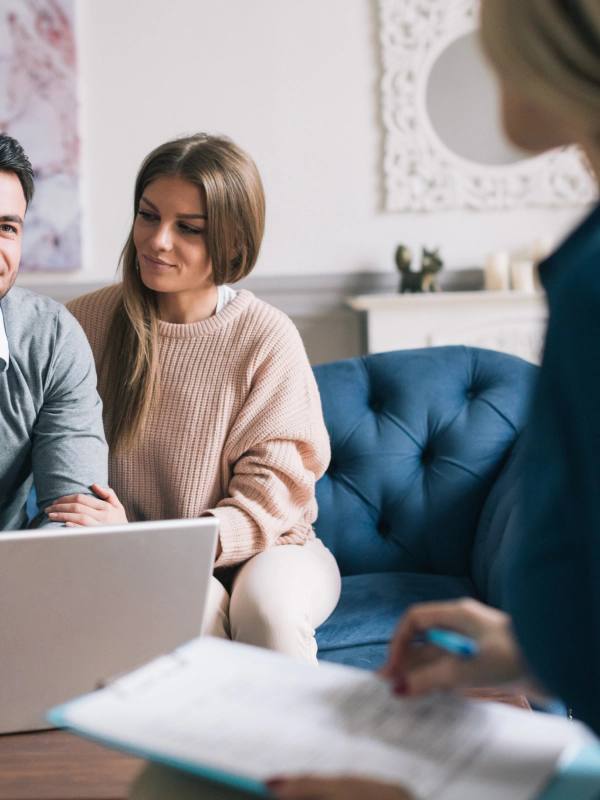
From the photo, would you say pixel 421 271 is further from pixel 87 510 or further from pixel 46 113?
pixel 87 510

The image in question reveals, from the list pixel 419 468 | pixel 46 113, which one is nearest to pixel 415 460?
pixel 419 468

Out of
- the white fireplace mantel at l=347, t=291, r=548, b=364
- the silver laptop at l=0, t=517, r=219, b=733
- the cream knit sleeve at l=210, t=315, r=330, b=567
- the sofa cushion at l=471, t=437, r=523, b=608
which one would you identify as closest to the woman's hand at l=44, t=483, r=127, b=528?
the cream knit sleeve at l=210, t=315, r=330, b=567

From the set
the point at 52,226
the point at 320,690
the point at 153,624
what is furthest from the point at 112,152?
Result: the point at 320,690

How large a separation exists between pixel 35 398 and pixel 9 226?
0.30m

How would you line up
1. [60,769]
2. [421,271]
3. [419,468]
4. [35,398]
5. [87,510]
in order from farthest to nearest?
[421,271] < [419,468] < [35,398] < [87,510] < [60,769]

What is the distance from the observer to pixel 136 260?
158cm

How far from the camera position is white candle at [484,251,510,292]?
3197mm

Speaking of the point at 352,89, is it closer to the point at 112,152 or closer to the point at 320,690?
the point at 112,152

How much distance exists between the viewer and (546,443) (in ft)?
1.43

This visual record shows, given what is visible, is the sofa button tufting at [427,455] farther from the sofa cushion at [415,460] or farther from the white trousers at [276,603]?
the white trousers at [276,603]

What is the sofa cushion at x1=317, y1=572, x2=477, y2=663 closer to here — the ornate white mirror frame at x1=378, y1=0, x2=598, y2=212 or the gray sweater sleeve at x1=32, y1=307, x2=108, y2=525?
the gray sweater sleeve at x1=32, y1=307, x2=108, y2=525

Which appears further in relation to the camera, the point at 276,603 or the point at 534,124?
the point at 276,603

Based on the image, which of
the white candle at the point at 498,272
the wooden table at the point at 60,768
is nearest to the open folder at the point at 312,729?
the wooden table at the point at 60,768

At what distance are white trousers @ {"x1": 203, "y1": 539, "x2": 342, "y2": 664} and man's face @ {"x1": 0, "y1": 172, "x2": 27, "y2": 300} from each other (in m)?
0.61
